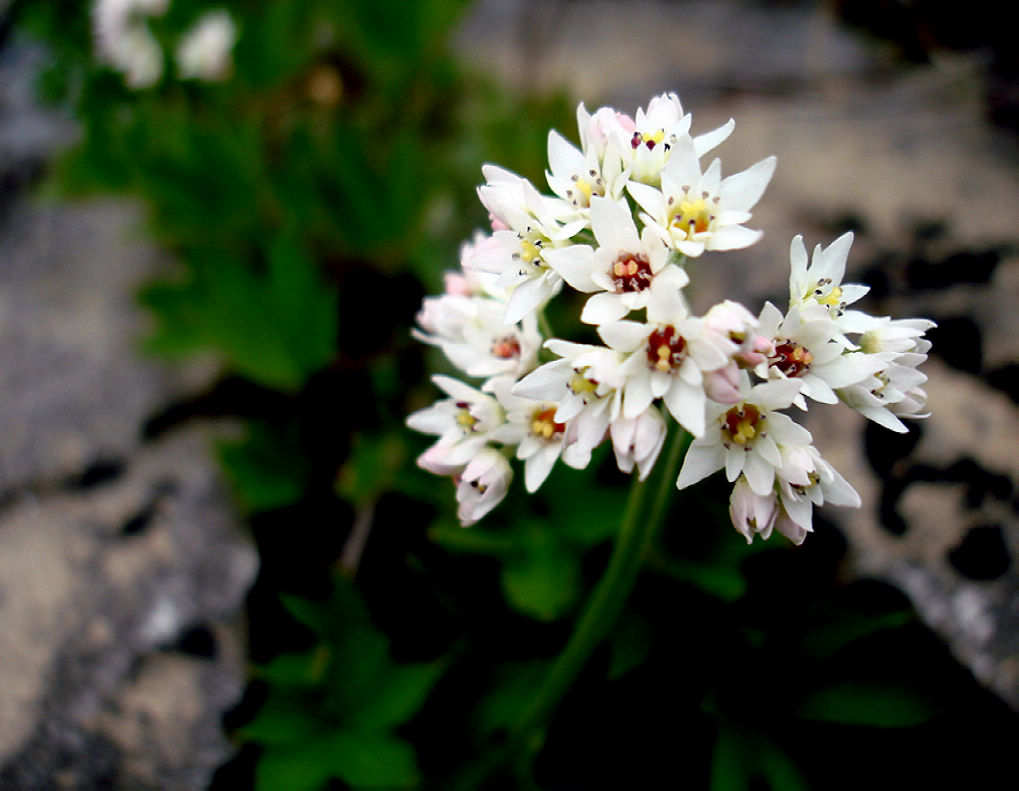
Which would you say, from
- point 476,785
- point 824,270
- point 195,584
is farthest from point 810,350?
point 195,584

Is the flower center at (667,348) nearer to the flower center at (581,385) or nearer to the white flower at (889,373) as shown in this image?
the flower center at (581,385)

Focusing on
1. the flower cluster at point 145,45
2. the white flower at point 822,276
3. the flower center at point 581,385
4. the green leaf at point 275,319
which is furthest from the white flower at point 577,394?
the flower cluster at point 145,45

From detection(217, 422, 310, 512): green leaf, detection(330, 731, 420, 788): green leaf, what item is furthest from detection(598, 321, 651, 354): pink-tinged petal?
detection(217, 422, 310, 512): green leaf

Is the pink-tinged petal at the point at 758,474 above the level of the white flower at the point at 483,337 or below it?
below

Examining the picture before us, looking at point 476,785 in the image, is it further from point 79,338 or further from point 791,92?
point 791,92

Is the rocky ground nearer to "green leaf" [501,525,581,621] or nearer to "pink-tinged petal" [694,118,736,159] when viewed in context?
"green leaf" [501,525,581,621]

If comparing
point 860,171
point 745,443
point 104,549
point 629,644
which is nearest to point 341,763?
point 629,644

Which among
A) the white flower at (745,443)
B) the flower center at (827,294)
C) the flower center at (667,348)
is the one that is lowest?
the white flower at (745,443)
